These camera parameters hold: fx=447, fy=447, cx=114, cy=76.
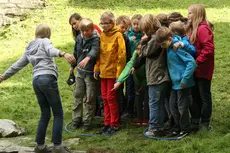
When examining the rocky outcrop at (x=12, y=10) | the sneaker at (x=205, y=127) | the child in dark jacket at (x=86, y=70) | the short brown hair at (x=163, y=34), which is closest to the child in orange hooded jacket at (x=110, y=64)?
the child in dark jacket at (x=86, y=70)

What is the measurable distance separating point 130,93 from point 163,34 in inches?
68.6

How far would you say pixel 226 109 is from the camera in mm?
7484

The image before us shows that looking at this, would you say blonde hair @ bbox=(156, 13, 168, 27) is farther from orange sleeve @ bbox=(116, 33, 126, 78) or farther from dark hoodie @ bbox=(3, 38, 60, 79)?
dark hoodie @ bbox=(3, 38, 60, 79)

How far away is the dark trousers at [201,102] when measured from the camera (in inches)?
238

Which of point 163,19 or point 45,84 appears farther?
point 163,19

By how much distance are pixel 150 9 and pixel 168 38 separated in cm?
1071

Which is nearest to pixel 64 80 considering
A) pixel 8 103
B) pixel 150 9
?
pixel 8 103

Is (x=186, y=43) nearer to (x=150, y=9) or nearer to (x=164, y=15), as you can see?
(x=164, y=15)

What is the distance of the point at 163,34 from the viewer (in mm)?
5758

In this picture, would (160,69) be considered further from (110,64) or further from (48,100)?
(48,100)

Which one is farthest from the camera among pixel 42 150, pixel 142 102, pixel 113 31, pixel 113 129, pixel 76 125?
pixel 76 125

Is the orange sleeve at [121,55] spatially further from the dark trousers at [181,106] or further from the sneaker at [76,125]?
the sneaker at [76,125]

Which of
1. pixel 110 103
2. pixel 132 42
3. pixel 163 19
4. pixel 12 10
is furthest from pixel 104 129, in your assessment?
pixel 12 10

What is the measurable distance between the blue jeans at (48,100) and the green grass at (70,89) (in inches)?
19.6
